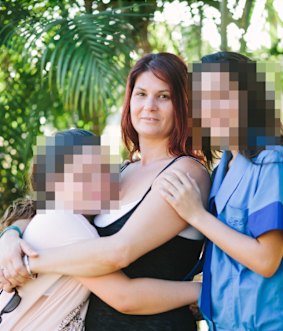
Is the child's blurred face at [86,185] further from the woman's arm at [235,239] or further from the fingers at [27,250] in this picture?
the woman's arm at [235,239]

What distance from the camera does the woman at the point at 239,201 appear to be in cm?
163

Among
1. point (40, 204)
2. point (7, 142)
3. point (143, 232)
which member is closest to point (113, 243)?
point (143, 232)

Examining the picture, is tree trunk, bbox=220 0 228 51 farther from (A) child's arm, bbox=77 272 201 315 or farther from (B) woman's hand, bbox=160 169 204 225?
(A) child's arm, bbox=77 272 201 315

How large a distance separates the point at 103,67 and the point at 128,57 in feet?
0.80

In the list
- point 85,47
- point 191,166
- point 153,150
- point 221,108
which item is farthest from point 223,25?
point 221,108

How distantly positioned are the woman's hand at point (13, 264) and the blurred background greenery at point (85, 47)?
1960mm

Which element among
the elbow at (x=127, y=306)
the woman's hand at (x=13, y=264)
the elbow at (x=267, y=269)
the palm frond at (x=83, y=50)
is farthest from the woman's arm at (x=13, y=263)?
the palm frond at (x=83, y=50)

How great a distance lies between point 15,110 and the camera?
15.6 feet

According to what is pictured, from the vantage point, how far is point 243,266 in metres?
1.67

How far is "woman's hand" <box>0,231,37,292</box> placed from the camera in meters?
1.90

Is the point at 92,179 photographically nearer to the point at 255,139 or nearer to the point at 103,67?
the point at 255,139

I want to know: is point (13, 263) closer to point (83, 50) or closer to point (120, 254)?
point (120, 254)

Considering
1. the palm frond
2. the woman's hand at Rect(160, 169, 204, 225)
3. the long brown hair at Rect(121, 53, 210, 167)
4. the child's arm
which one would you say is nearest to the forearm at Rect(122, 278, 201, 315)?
the child's arm

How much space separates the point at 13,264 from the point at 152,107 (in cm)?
68
